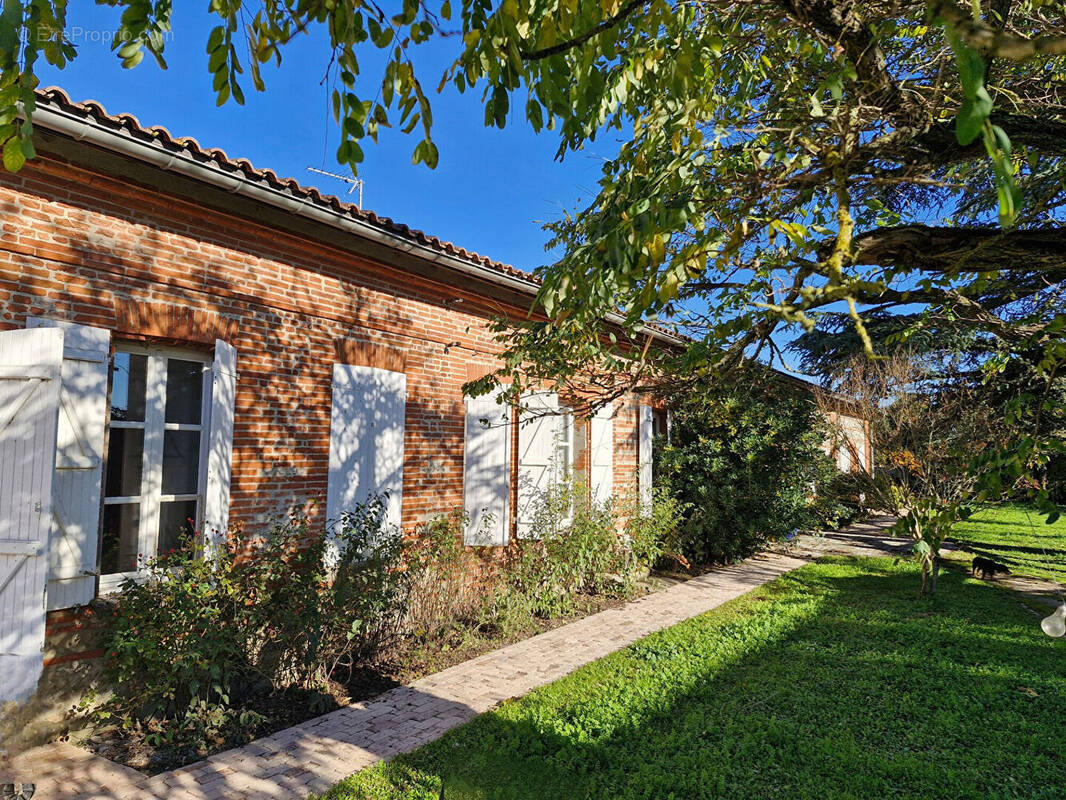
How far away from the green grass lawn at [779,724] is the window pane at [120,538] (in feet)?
8.52

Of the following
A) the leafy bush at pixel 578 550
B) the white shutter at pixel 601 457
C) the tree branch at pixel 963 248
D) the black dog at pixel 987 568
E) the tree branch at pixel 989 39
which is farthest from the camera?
the black dog at pixel 987 568

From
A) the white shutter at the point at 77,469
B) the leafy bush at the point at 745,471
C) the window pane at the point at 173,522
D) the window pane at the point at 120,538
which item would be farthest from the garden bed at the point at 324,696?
the leafy bush at the point at 745,471

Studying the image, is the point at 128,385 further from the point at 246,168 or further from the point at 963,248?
the point at 963,248

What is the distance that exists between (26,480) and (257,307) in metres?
2.28

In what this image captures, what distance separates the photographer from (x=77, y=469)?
14.1ft

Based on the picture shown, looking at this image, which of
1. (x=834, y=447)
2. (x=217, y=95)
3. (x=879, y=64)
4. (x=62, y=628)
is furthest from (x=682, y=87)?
(x=834, y=447)

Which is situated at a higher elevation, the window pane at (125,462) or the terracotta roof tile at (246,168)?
the terracotta roof tile at (246,168)

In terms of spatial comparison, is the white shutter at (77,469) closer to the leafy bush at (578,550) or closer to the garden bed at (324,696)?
the garden bed at (324,696)

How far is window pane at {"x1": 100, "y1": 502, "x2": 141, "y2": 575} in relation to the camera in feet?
Result: 15.5

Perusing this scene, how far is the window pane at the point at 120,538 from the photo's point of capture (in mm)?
4715

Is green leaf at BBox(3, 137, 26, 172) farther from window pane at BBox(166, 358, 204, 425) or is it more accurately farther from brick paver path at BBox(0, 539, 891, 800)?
window pane at BBox(166, 358, 204, 425)

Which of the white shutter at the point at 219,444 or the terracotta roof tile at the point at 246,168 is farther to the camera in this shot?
the white shutter at the point at 219,444

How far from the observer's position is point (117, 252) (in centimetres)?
472

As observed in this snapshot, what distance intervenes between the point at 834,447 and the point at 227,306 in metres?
10.6
